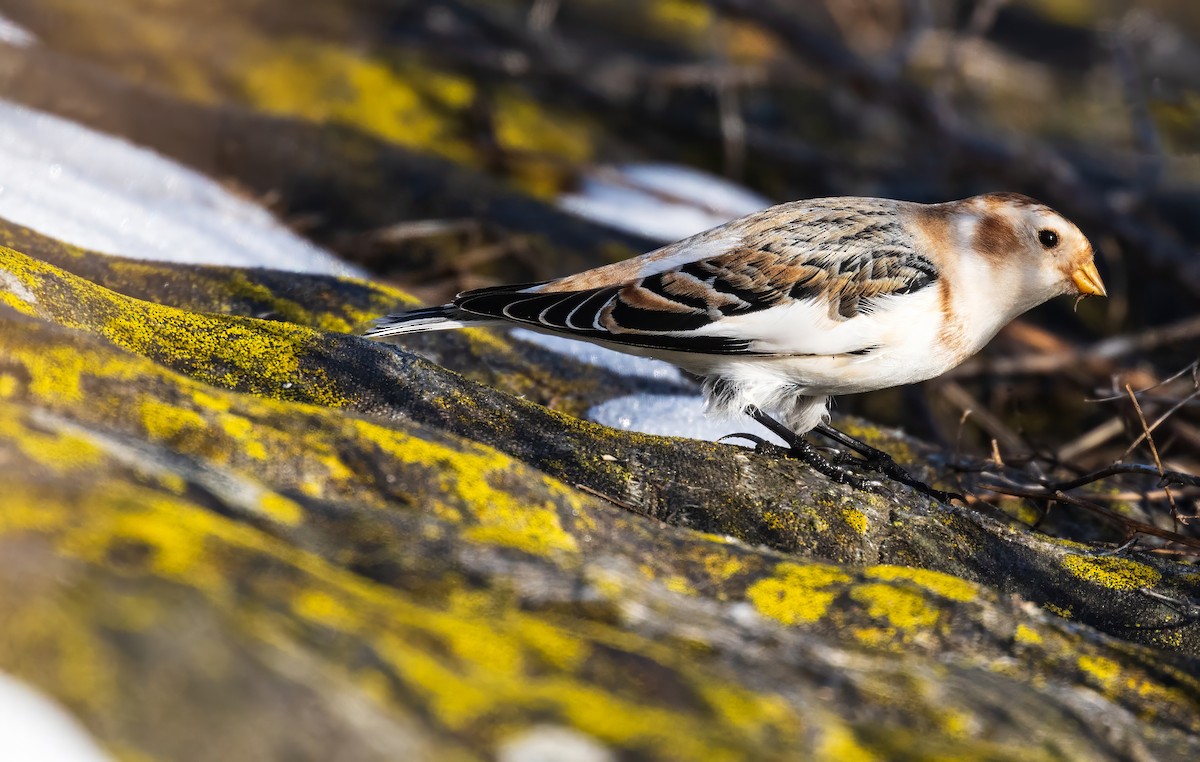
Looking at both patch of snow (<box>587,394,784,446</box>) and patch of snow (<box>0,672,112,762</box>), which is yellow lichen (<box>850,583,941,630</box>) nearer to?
patch of snow (<box>0,672,112,762</box>)

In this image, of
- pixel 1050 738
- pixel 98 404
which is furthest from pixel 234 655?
pixel 1050 738

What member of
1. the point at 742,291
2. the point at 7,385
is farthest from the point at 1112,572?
the point at 7,385

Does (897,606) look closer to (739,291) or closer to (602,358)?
(739,291)

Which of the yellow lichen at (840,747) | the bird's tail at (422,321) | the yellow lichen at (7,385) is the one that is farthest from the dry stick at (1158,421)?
the yellow lichen at (7,385)

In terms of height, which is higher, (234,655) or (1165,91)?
(1165,91)

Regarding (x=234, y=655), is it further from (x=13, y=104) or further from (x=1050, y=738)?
(x=13, y=104)
